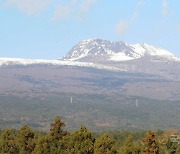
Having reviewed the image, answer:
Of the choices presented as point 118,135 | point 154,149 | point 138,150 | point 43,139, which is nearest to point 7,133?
point 43,139

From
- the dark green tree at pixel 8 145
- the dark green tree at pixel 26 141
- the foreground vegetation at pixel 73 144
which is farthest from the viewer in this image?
the dark green tree at pixel 8 145

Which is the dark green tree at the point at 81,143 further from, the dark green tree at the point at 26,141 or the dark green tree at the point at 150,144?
the dark green tree at the point at 150,144

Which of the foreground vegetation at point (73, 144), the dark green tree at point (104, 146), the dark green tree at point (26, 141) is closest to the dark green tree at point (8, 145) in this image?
the foreground vegetation at point (73, 144)

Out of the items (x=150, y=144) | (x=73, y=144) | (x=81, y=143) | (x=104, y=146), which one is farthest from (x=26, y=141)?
(x=150, y=144)

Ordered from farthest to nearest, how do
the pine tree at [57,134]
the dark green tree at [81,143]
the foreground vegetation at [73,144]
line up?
the pine tree at [57,134] < the dark green tree at [81,143] < the foreground vegetation at [73,144]

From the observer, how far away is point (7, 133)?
8338cm

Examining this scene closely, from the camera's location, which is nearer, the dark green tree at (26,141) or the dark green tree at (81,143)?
the dark green tree at (81,143)

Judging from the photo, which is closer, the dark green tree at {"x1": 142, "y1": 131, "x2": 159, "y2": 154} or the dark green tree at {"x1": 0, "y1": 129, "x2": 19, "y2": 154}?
the dark green tree at {"x1": 142, "y1": 131, "x2": 159, "y2": 154}

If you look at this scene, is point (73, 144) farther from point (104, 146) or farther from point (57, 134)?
point (104, 146)

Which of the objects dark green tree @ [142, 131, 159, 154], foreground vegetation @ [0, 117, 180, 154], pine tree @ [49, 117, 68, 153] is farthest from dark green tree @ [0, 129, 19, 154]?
dark green tree @ [142, 131, 159, 154]

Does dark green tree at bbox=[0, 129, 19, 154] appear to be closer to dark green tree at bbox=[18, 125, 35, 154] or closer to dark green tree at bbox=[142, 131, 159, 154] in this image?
dark green tree at bbox=[18, 125, 35, 154]

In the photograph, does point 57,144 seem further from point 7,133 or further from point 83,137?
point 7,133

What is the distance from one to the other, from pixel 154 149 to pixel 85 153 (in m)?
10.5

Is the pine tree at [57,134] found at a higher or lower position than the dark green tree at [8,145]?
higher
